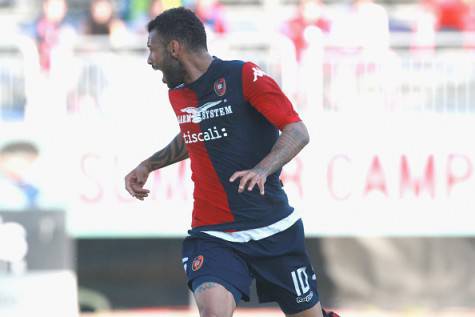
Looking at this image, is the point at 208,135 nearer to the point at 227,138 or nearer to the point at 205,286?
the point at 227,138

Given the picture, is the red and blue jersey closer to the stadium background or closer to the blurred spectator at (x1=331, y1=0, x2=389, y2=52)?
the stadium background

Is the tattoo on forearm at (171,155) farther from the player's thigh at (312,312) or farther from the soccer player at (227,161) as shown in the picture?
the player's thigh at (312,312)

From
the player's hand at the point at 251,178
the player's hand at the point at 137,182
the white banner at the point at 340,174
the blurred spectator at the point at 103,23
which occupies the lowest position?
the white banner at the point at 340,174

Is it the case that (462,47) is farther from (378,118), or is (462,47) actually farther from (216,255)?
(216,255)

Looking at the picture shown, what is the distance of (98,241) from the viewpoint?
41.5 ft

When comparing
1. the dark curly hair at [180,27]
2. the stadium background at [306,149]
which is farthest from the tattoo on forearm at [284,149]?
the stadium background at [306,149]

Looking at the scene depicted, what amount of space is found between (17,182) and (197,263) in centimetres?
627

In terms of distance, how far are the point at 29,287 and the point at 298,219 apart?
5864 millimetres

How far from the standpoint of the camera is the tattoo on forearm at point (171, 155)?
679cm

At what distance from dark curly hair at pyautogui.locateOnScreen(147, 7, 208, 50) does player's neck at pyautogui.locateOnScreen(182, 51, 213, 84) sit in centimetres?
5

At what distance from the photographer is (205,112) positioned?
20.5ft

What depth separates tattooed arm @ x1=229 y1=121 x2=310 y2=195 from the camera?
5695 mm

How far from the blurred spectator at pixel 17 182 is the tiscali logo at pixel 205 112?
6144 mm

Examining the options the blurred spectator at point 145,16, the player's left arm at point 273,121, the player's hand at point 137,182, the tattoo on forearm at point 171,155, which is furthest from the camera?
the blurred spectator at point 145,16
